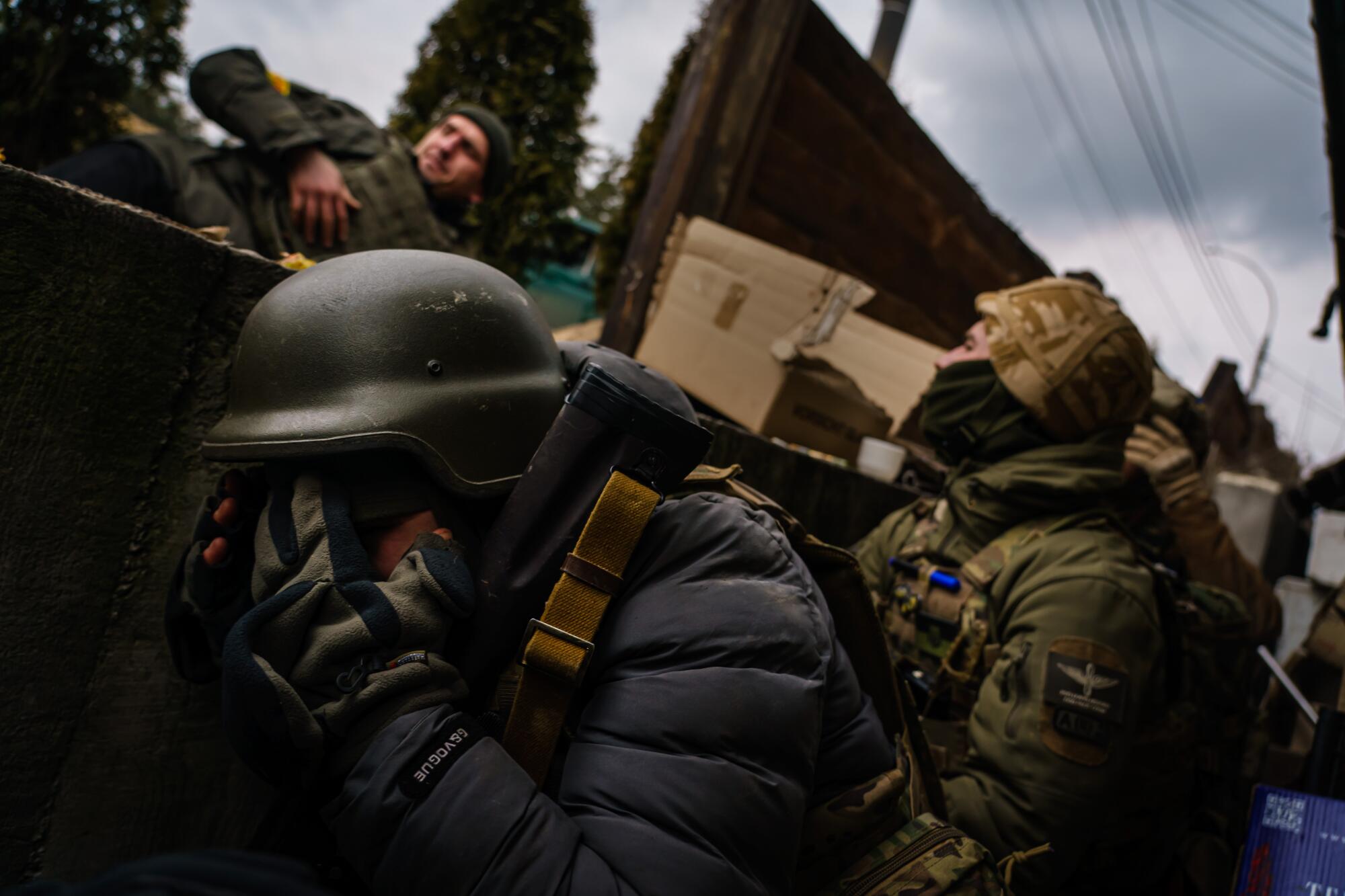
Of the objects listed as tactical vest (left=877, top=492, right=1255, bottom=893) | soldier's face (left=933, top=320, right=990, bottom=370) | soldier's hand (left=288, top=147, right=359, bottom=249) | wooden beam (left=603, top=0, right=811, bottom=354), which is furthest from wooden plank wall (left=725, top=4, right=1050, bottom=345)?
tactical vest (left=877, top=492, right=1255, bottom=893)

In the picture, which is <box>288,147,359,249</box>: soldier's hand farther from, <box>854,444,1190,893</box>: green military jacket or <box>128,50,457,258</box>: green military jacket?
<box>854,444,1190,893</box>: green military jacket

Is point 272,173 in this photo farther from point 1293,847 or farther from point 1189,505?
point 1189,505

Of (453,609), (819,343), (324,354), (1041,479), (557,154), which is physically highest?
(557,154)

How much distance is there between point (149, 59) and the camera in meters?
3.71

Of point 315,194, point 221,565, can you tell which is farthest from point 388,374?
point 315,194

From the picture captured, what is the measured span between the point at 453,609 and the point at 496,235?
11.9 feet

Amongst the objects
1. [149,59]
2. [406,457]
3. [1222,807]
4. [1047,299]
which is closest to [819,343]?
[1047,299]

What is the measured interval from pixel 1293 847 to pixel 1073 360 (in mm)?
1439

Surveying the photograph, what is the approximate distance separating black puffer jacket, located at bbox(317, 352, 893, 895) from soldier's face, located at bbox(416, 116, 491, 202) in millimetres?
2566

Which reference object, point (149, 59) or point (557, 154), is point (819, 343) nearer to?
point (557, 154)

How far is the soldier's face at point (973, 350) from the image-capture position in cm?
269

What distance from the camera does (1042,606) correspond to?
2.06m

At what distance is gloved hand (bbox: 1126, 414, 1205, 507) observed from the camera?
3.80 metres

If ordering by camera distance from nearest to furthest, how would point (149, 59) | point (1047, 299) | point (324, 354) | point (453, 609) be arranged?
point (453, 609) → point (324, 354) → point (1047, 299) → point (149, 59)
